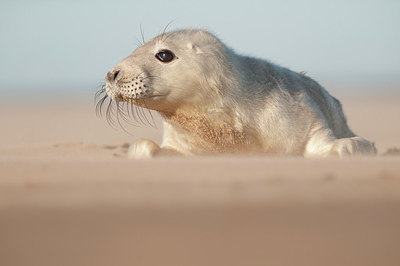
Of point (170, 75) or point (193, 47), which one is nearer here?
point (170, 75)

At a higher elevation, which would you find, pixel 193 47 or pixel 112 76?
pixel 193 47

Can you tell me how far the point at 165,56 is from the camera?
577cm

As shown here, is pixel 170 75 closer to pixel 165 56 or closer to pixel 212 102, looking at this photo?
pixel 165 56

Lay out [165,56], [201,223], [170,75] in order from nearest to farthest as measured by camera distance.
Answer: [201,223] → [170,75] → [165,56]

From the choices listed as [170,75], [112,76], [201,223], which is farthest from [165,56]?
[201,223]

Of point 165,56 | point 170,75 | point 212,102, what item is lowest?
point 212,102

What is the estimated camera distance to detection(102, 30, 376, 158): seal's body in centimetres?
562

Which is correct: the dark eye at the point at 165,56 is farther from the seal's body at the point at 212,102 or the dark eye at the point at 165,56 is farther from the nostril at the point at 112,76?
the nostril at the point at 112,76

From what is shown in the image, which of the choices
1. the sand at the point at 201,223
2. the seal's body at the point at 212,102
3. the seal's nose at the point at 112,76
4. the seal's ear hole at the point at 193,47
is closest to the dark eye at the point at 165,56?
the seal's body at the point at 212,102

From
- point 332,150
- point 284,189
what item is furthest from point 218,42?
point 284,189

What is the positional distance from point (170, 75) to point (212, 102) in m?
0.43

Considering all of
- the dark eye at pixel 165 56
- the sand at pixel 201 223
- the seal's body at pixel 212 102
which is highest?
the dark eye at pixel 165 56

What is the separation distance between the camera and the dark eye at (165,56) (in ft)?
18.9

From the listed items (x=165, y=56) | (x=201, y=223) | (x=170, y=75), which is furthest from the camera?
(x=165, y=56)
